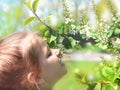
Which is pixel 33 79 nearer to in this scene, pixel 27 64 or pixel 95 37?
pixel 27 64

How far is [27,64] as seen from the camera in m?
0.92

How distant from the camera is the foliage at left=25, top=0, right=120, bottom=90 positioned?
1154 millimetres

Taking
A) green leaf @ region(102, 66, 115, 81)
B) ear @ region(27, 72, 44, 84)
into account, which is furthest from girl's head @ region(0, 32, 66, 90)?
green leaf @ region(102, 66, 115, 81)

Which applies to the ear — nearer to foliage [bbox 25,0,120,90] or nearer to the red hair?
the red hair

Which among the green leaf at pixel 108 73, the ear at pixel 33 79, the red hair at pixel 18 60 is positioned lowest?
the green leaf at pixel 108 73

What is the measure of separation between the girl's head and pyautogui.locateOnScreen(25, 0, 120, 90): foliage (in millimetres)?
246

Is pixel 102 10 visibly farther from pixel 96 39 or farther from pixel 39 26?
pixel 39 26

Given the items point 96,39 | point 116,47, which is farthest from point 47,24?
point 116,47

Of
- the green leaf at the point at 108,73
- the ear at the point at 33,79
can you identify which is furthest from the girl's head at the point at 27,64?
the green leaf at the point at 108,73

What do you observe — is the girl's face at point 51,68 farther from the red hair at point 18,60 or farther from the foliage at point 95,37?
the foliage at point 95,37

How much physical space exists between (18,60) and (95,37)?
487 mm

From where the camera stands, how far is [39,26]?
146 centimetres

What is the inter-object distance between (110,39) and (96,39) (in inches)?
4.0

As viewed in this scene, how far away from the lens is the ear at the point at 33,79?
2.99ft
